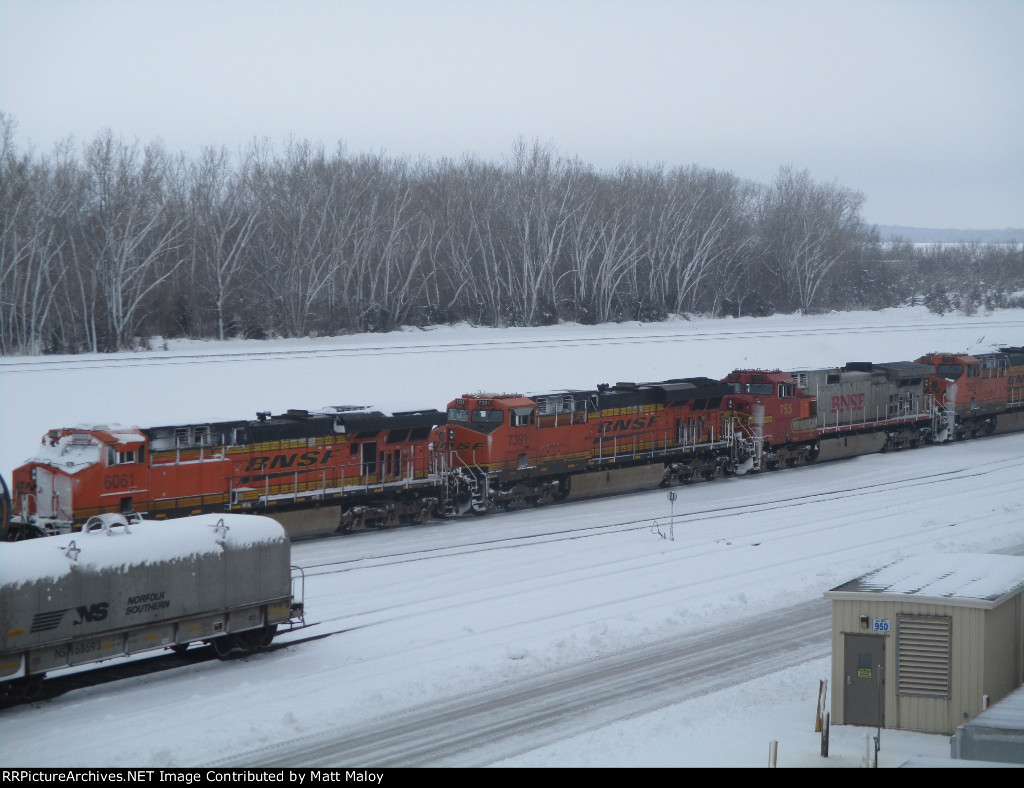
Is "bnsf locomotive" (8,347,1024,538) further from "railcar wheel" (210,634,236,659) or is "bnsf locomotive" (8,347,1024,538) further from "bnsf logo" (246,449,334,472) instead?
"railcar wheel" (210,634,236,659)

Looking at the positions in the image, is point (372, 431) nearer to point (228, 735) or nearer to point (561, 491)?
point (561, 491)

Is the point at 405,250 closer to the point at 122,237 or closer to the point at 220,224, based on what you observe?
the point at 220,224

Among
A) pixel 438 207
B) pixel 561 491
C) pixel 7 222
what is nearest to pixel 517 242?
pixel 438 207

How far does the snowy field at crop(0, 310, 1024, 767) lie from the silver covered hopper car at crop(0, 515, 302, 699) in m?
0.59

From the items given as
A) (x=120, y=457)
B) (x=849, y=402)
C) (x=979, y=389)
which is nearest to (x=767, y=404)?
(x=849, y=402)

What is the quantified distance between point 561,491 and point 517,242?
42630 millimetres

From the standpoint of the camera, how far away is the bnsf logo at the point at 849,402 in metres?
40.0

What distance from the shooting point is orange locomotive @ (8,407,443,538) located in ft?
70.3

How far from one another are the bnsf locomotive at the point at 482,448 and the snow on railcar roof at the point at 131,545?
21.7 ft

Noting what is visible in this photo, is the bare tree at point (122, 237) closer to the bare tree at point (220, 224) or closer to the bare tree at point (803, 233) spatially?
the bare tree at point (220, 224)

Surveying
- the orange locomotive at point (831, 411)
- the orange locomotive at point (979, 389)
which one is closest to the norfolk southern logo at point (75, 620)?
the orange locomotive at point (831, 411)

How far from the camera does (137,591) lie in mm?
14602

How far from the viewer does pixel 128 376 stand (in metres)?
41.1

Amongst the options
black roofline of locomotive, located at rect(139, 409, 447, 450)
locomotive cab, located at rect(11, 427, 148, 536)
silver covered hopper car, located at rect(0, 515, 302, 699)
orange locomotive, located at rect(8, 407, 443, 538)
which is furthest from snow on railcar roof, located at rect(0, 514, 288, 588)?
black roofline of locomotive, located at rect(139, 409, 447, 450)
